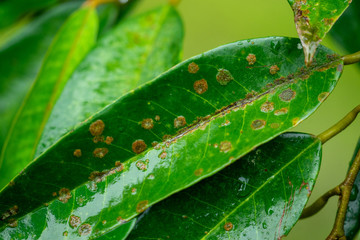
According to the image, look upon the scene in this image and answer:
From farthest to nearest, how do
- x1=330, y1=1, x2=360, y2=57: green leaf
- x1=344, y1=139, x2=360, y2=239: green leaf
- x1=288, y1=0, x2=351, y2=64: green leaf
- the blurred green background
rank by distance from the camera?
the blurred green background, x1=330, y1=1, x2=360, y2=57: green leaf, x1=344, y1=139, x2=360, y2=239: green leaf, x1=288, y1=0, x2=351, y2=64: green leaf

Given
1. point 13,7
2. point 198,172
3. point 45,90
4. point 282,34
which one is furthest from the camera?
point 282,34

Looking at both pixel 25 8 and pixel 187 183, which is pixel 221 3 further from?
pixel 187 183

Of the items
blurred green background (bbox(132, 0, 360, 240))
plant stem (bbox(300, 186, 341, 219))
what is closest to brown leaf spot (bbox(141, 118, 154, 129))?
plant stem (bbox(300, 186, 341, 219))

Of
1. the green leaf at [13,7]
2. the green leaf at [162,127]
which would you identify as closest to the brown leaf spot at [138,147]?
the green leaf at [162,127]

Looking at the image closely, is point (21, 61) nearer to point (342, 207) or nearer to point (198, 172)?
point (198, 172)

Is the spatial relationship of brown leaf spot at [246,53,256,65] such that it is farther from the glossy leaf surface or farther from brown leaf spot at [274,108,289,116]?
the glossy leaf surface

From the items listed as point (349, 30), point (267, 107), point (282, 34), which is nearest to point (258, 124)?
point (267, 107)
